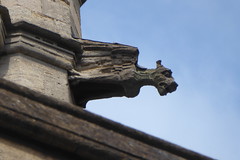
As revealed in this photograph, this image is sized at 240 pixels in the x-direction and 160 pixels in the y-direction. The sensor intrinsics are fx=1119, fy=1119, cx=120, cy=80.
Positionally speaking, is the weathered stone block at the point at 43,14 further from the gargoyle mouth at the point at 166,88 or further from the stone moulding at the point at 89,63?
the gargoyle mouth at the point at 166,88

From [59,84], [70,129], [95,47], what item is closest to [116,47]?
[95,47]

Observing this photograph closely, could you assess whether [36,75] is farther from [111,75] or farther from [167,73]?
[167,73]

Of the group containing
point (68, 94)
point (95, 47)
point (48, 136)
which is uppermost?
point (95, 47)

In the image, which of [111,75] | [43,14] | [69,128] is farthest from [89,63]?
[69,128]

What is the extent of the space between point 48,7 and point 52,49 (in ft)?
2.74

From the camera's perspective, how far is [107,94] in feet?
29.1

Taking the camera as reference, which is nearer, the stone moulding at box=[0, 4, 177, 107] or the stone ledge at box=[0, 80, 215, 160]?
the stone ledge at box=[0, 80, 215, 160]

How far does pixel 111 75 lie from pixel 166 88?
47 cm

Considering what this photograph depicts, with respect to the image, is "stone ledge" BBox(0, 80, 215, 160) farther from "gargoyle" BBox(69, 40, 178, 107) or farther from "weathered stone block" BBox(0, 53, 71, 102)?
"gargoyle" BBox(69, 40, 178, 107)

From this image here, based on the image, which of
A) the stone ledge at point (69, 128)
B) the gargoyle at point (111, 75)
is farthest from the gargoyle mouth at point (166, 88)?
the stone ledge at point (69, 128)

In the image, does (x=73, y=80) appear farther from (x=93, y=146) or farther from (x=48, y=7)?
(x=93, y=146)

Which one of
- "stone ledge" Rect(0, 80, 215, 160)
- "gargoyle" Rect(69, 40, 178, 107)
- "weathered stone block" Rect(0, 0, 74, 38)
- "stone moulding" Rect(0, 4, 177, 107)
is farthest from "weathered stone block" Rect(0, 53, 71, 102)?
"stone ledge" Rect(0, 80, 215, 160)

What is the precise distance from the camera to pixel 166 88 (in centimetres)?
852

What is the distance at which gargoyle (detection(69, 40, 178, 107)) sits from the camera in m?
8.59
